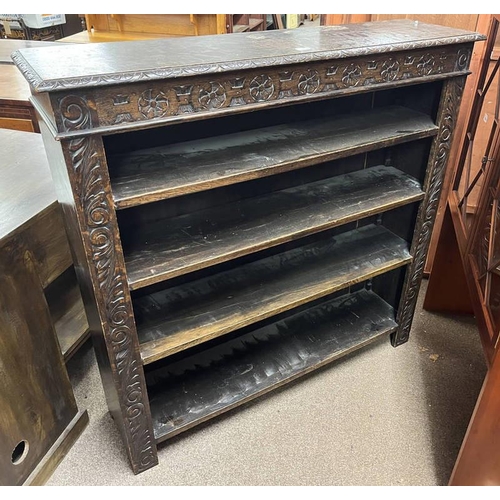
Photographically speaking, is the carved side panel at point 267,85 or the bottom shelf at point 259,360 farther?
the bottom shelf at point 259,360

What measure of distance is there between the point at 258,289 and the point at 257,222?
24cm

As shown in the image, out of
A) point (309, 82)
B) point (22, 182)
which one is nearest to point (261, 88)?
point (309, 82)

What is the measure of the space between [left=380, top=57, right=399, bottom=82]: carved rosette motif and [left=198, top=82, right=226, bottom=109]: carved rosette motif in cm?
43

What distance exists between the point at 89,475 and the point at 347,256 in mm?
1040

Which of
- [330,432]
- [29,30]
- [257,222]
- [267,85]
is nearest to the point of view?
[267,85]

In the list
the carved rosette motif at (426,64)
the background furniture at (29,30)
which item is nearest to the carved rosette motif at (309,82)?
the carved rosette motif at (426,64)

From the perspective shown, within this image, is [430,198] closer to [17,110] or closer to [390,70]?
[390,70]

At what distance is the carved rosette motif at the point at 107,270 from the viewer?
2.82ft

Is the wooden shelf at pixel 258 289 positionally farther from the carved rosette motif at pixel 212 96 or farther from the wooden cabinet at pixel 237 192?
the carved rosette motif at pixel 212 96

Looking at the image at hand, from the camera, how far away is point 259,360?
5.19 feet

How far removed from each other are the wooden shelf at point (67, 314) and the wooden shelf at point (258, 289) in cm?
34

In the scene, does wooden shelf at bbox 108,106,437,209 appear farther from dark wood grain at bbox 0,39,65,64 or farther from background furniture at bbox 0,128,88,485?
dark wood grain at bbox 0,39,65,64

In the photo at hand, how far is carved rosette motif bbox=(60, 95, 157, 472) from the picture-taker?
859 mm

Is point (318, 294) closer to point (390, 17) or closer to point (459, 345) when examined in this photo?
point (459, 345)
